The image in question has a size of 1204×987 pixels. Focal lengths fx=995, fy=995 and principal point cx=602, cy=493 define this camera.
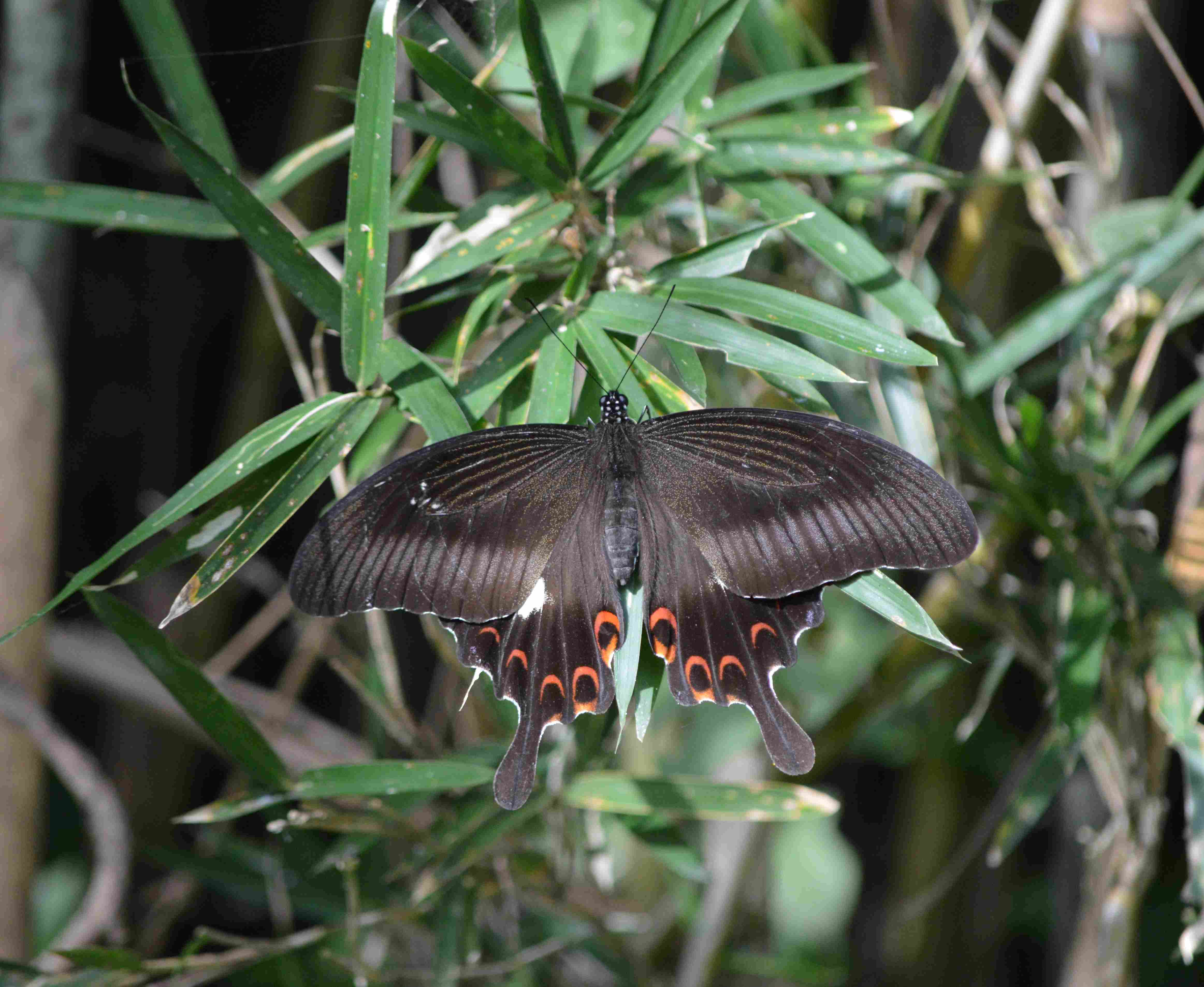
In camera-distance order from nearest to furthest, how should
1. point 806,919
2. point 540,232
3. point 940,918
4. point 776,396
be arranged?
point 540,232
point 776,396
point 940,918
point 806,919

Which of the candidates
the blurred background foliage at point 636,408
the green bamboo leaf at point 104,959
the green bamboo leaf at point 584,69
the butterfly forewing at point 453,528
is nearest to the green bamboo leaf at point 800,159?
the blurred background foliage at point 636,408

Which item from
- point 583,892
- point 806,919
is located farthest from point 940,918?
point 583,892

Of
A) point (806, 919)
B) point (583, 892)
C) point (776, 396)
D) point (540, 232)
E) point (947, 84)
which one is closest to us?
point (540, 232)

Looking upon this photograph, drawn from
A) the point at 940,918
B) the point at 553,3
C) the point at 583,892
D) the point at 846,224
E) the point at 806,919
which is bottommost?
the point at 806,919

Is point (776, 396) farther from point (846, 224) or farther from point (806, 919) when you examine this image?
point (806, 919)

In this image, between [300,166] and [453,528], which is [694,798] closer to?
[453,528]

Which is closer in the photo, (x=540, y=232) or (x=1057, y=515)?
(x=540, y=232)

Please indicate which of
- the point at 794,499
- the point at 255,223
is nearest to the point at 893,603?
the point at 794,499

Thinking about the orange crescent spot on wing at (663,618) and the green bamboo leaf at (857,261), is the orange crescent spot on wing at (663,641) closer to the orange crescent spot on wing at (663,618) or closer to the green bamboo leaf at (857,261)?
the orange crescent spot on wing at (663,618)
